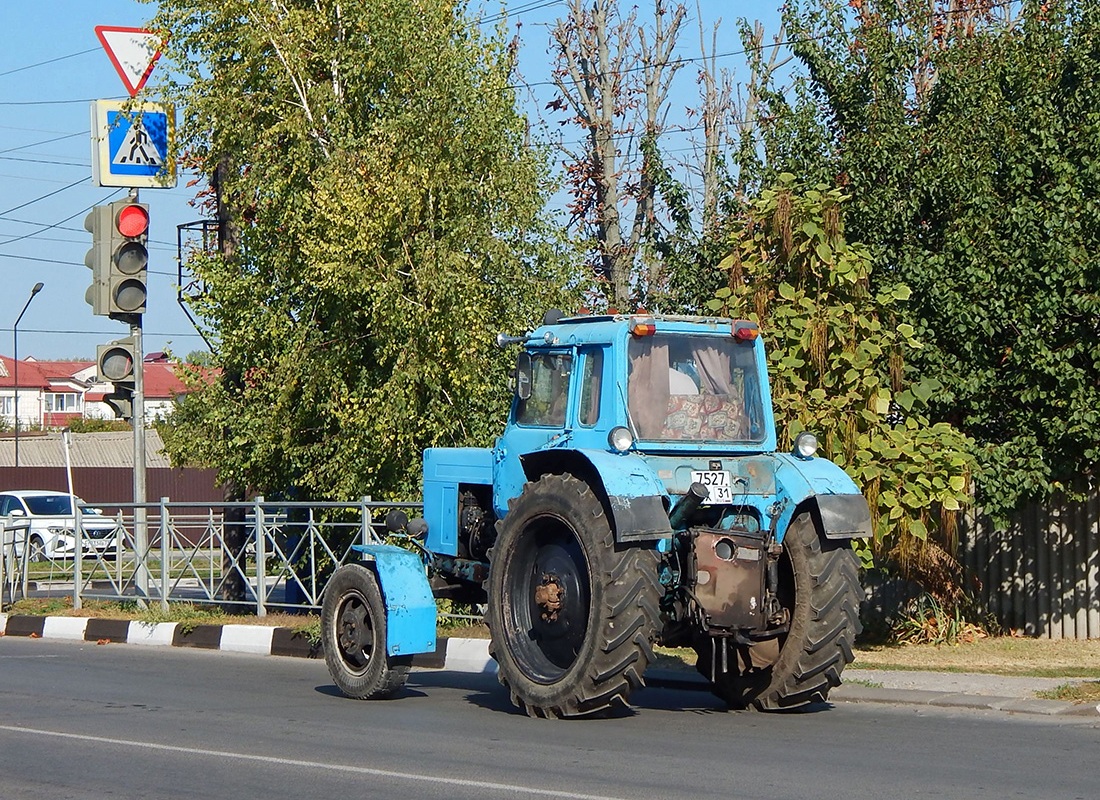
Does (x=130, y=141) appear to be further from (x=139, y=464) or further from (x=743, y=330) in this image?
(x=743, y=330)

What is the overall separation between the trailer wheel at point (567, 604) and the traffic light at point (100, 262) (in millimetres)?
6466

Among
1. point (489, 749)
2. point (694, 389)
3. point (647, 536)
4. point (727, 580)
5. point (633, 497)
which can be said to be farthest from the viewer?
point (694, 389)

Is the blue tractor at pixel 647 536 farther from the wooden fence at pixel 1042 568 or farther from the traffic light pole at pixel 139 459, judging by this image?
the traffic light pole at pixel 139 459

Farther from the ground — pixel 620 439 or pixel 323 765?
pixel 620 439

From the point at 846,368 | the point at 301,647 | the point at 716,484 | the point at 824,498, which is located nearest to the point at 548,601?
the point at 716,484

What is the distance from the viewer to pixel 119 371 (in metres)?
15.2

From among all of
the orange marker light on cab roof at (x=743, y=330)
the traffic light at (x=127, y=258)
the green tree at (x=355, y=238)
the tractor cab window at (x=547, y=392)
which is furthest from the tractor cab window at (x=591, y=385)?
the traffic light at (x=127, y=258)

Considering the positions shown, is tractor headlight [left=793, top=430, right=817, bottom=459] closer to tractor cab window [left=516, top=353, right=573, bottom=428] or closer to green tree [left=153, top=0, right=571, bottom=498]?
tractor cab window [left=516, top=353, right=573, bottom=428]

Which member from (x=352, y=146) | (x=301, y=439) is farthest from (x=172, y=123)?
(x=301, y=439)

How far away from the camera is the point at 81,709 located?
1058cm

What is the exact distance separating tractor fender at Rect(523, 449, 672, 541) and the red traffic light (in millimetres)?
6976

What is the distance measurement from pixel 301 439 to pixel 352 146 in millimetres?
3512

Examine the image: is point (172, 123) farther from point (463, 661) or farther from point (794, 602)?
point (794, 602)

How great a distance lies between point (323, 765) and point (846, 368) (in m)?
6.76
